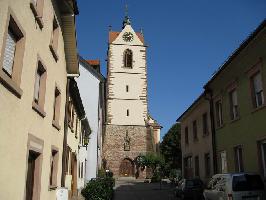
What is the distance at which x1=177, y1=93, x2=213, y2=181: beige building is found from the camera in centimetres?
2300

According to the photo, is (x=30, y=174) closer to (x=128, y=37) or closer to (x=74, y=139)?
(x=74, y=139)

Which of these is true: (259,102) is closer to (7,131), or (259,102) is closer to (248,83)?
(248,83)

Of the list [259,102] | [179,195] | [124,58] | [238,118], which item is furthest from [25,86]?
[124,58]

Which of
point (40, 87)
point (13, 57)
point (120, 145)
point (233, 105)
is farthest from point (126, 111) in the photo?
point (13, 57)

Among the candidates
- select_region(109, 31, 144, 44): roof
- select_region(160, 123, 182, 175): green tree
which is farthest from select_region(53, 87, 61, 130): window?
select_region(160, 123, 182, 175): green tree

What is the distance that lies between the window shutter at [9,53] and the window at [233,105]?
41.3 ft

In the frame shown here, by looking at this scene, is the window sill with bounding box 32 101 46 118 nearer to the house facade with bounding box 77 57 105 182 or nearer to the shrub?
the shrub

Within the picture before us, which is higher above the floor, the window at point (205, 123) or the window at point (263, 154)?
the window at point (205, 123)

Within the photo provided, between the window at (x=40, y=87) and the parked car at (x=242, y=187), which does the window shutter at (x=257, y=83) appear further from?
the window at (x=40, y=87)

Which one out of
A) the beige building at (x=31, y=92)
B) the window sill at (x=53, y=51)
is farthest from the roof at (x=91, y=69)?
the window sill at (x=53, y=51)

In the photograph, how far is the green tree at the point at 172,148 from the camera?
61.5 metres

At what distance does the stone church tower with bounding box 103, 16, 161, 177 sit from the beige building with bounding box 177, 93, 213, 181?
21.5m

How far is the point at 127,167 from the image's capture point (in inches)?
2045

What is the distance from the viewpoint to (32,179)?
10422 millimetres
